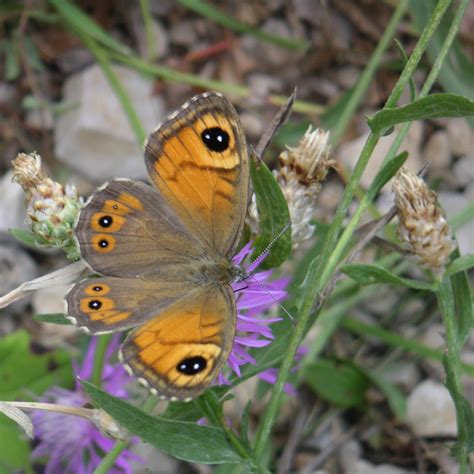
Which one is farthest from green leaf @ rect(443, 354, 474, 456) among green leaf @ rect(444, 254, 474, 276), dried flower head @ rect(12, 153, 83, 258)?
dried flower head @ rect(12, 153, 83, 258)

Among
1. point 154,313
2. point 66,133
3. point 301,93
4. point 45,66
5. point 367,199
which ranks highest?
point 301,93

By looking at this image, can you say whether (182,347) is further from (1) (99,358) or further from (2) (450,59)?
(2) (450,59)

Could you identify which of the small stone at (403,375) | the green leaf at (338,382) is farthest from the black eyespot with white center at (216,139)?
the small stone at (403,375)

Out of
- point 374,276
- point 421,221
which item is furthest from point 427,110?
point 374,276

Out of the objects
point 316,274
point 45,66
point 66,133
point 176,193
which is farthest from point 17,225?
point 316,274

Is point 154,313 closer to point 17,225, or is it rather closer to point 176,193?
point 176,193
